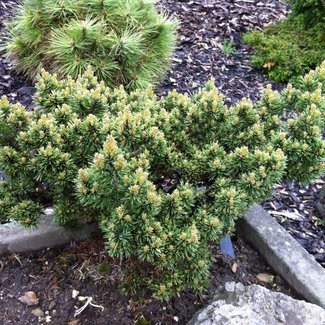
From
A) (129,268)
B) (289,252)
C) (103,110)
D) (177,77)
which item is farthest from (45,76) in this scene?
(177,77)

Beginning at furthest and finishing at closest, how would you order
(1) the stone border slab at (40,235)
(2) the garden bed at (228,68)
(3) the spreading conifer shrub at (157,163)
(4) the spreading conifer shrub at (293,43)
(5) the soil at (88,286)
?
1. (4) the spreading conifer shrub at (293,43)
2. (2) the garden bed at (228,68)
3. (1) the stone border slab at (40,235)
4. (5) the soil at (88,286)
5. (3) the spreading conifer shrub at (157,163)

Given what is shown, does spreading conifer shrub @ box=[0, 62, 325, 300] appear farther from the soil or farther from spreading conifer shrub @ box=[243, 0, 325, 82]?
spreading conifer shrub @ box=[243, 0, 325, 82]

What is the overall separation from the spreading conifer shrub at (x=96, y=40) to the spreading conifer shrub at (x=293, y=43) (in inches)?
→ 39.4

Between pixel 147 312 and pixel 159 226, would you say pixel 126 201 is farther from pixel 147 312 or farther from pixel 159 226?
pixel 147 312

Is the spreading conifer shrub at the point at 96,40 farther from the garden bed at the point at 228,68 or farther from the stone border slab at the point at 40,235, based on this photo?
the stone border slab at the point at 40,235

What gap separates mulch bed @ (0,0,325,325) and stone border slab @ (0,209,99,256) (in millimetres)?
44

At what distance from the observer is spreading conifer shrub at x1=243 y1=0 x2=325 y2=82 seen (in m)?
4.35

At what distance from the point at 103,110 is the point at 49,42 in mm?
1902

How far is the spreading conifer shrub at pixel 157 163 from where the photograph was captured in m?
1.84

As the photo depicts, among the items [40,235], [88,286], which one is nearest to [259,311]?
[88,286]

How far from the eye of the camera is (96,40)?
12.0ft

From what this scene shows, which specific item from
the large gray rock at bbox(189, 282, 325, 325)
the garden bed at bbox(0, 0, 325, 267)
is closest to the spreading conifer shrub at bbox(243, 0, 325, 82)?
the garden bed at bbox(0, 0, 325, 267)

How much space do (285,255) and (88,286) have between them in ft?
3.36

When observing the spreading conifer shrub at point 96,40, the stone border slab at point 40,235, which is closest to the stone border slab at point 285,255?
the stone border slab at point 40,235
